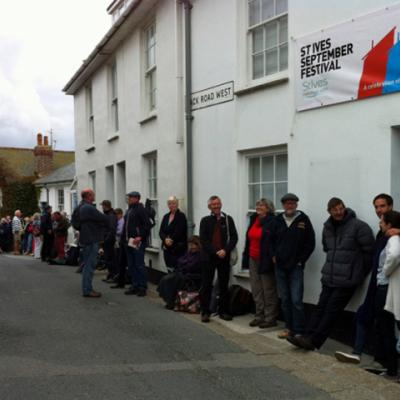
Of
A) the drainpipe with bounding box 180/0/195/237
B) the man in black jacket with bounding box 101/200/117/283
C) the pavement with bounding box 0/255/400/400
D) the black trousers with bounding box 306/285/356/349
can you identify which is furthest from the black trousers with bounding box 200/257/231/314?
the man in black jacket with bounding box 101/200/117/283

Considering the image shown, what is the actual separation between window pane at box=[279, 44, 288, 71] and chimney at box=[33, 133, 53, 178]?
Result: 113 ft

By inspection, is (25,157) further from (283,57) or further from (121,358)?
(121,358)

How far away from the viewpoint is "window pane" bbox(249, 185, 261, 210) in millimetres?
8633

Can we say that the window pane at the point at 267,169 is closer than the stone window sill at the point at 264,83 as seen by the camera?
No

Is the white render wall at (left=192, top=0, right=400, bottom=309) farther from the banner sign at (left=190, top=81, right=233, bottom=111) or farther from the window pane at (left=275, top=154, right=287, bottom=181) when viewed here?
the window pane at (left=275, top=154, right=287, bottom=181)

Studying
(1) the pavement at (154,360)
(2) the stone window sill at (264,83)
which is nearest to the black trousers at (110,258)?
(1) the pavement at (154,360)

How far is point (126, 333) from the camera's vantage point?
715 cm

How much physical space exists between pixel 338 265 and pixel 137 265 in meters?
4.71

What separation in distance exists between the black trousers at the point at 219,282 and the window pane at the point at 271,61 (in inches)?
118

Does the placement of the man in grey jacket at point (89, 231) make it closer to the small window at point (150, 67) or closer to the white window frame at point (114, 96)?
the small window at point (150, 67)

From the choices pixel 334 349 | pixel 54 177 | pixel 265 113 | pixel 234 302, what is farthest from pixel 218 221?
pixel 54 177

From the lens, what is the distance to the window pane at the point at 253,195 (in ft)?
28.3

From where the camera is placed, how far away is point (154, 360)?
5.94 meters

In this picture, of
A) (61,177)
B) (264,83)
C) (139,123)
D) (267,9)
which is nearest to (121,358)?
(264,83)
